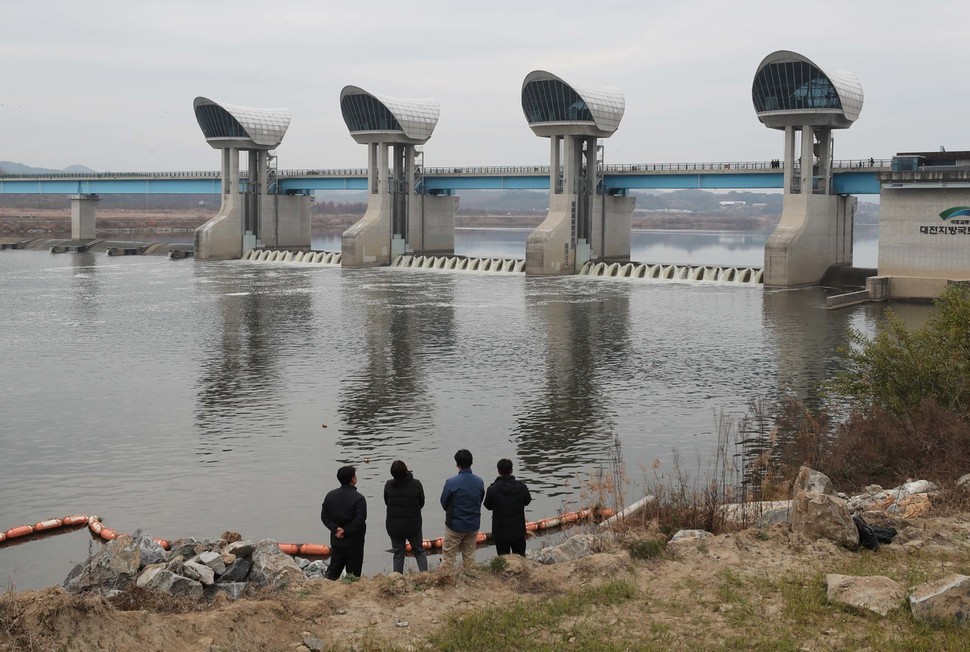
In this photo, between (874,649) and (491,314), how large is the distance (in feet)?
168

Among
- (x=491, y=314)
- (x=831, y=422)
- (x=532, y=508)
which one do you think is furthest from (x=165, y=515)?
(x=491, y=314)

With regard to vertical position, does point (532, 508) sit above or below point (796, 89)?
below

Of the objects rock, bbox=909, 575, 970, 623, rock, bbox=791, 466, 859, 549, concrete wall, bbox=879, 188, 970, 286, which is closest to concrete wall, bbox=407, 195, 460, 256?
concrete wall, bbox=879, 188, 970, 286

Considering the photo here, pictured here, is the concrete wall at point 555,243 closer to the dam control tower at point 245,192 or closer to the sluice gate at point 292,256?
the sluice gate at point 292,256

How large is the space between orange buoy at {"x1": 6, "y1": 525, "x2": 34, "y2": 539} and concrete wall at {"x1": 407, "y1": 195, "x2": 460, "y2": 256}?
88.7m

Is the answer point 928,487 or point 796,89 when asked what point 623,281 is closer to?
A: point 796,89

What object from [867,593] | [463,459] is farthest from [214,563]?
[867,593]

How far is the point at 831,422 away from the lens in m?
31.2

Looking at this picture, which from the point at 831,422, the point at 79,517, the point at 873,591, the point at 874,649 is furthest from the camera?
the point at 831,422

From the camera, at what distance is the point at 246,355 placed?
46.4m

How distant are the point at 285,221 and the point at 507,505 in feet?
365

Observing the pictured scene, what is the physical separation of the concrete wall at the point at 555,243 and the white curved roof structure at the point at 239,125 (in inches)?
1535

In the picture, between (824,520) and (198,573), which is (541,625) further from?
(198,573)

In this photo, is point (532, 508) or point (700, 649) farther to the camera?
point (532, 508)
